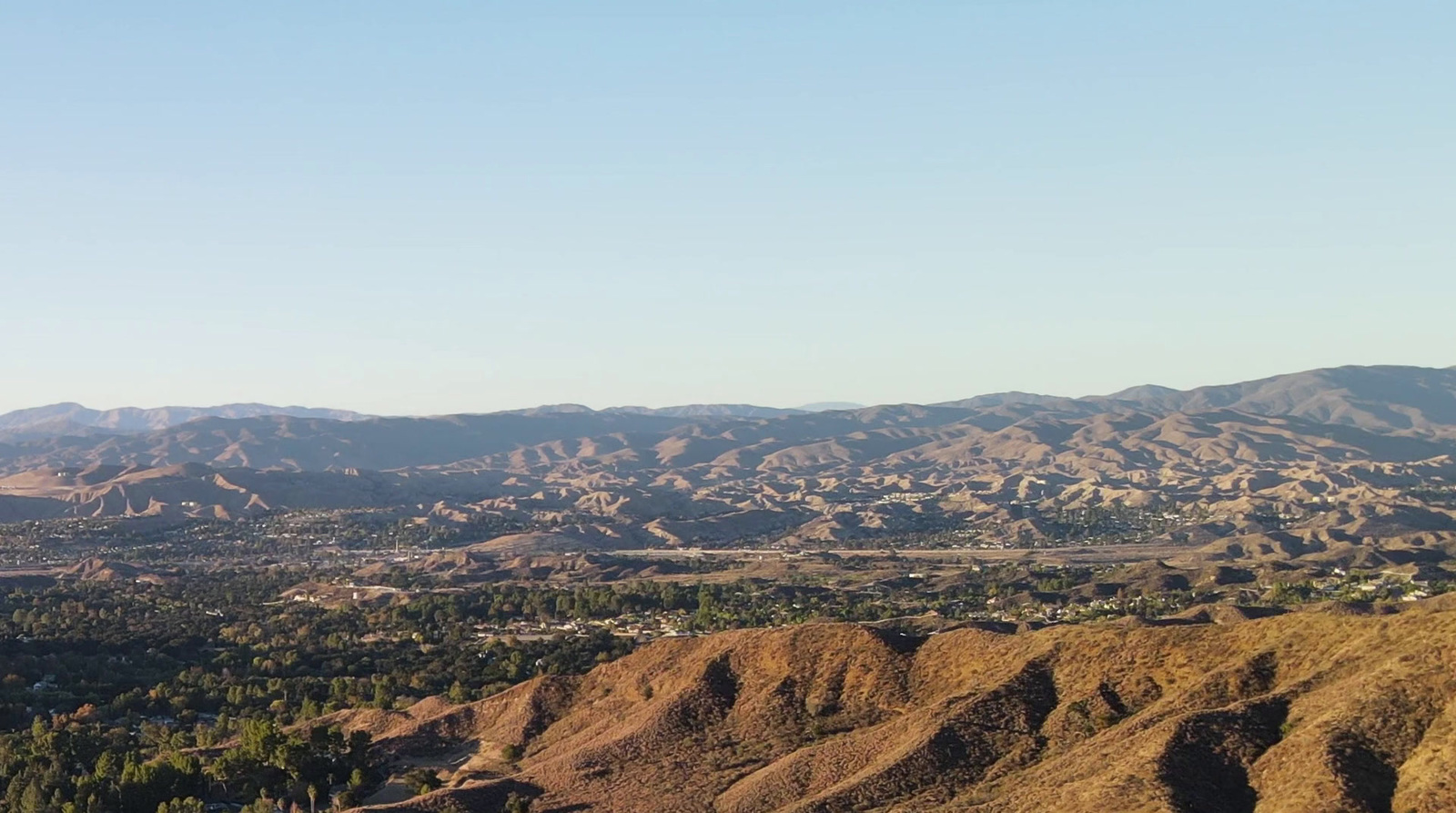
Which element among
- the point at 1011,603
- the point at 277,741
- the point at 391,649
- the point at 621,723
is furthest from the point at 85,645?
the point at 1011,603

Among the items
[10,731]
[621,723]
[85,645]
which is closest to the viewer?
[621,723]

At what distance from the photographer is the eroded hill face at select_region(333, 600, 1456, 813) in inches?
1890

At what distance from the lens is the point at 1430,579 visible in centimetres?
14600

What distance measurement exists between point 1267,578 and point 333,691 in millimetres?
98470

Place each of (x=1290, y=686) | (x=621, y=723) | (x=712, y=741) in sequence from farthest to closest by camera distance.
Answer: (x=621, y=723) < (x=712, y=741) < (x=1290, y=686)

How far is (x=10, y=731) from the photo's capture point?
287 feet

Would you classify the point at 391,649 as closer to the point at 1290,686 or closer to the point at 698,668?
the point at 698,668

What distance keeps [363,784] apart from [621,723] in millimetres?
12633

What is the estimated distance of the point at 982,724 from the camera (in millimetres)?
59250

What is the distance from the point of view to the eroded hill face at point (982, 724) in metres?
48.0

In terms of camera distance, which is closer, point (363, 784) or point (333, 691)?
point (363, 784)

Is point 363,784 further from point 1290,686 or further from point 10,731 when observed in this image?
point 1290,686

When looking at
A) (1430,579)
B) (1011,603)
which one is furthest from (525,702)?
(1430,579)

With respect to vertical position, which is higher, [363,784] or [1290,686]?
[1290,686]
